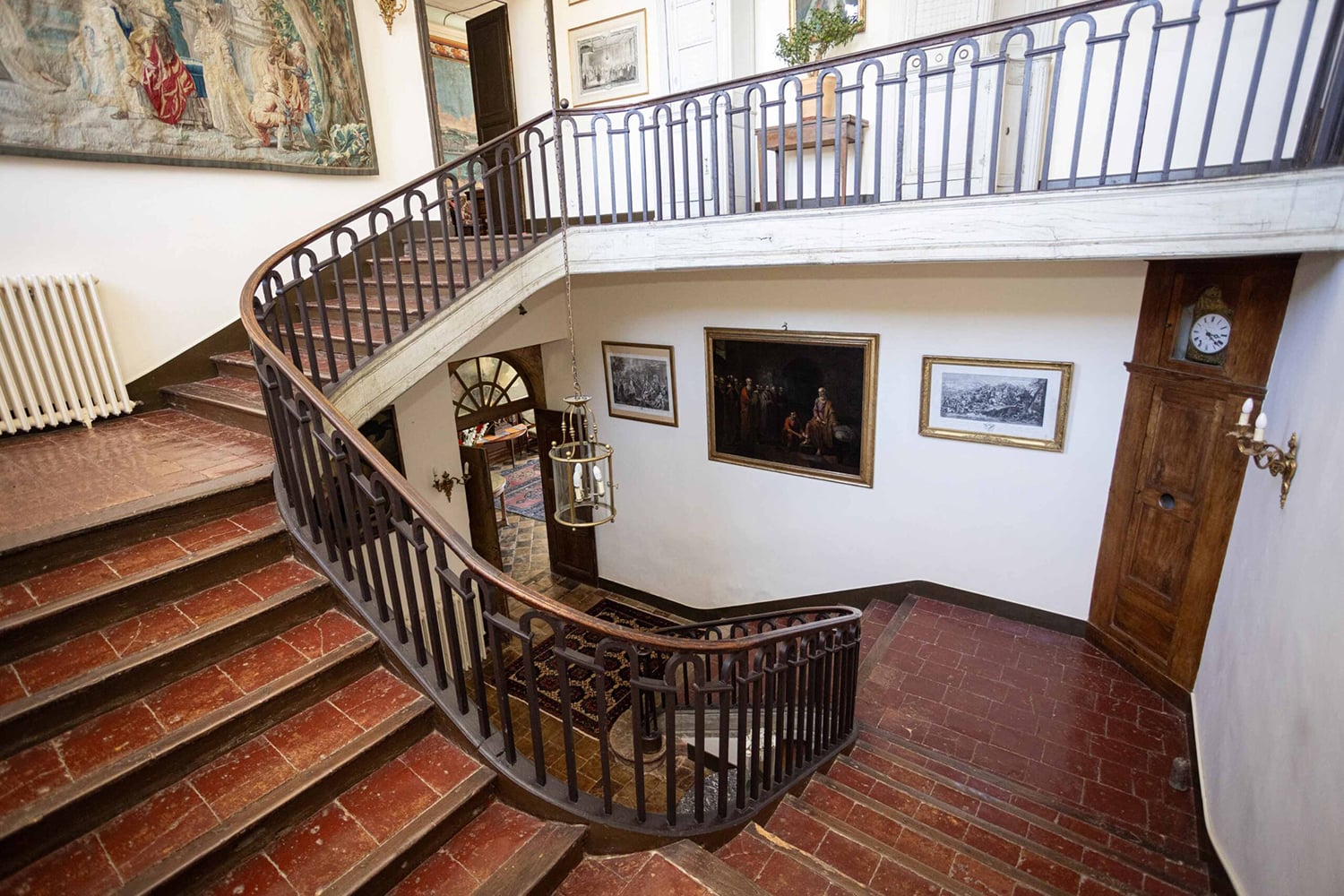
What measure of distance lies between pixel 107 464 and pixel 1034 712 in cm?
561

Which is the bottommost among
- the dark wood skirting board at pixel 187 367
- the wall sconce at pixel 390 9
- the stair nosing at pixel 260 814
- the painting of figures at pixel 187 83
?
the stair nosing at pixel 260 814

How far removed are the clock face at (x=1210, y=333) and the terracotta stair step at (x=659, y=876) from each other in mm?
3889

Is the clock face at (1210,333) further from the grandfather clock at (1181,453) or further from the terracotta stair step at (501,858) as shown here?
the terracotta stair step at (501,858)

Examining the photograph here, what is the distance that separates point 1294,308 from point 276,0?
21.8ft

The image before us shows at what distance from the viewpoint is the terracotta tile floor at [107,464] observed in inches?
107

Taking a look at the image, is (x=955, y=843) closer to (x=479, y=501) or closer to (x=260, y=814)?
(x=260, y=814)

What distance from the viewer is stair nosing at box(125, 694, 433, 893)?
5.84 ft

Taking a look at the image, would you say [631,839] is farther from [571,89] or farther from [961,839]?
[571,89]

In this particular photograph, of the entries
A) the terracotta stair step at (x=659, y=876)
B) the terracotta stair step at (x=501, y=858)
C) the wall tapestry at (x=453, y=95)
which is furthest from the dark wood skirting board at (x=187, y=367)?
the wall tapestry at (x=453, y=95)

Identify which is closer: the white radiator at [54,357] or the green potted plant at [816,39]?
the white radiator at [54,357]

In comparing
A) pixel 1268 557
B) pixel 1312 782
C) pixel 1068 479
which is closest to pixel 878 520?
pixel 1068 479

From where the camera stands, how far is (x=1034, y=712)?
4086 millimetres

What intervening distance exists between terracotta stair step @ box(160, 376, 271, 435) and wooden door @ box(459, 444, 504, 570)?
2349 millimetres

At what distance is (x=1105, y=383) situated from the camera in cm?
430
